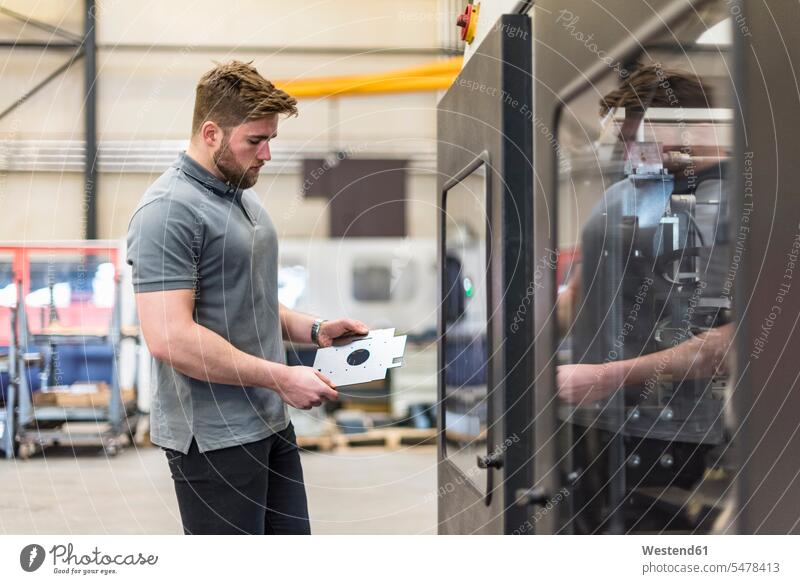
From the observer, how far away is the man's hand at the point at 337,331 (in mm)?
1563

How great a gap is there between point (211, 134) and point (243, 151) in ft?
0.19

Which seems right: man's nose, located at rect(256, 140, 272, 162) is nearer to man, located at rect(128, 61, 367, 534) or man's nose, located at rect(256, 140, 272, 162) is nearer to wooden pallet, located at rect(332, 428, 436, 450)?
man, located at rect(128, 61, 367, 534)

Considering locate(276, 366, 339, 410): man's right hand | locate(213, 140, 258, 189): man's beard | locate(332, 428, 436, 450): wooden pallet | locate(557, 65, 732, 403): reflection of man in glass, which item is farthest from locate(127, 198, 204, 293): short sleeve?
locate(332, 428, 436, 450): wooden pallet

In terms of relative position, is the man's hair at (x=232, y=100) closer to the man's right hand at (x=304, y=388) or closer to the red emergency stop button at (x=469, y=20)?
the man's right hand at (x=304, y=388)

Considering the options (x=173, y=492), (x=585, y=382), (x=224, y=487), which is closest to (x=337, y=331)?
(x=224, y=487)

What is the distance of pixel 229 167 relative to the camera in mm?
1435

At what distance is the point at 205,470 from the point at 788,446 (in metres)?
0.91

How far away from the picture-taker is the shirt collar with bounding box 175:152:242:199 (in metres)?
1.41

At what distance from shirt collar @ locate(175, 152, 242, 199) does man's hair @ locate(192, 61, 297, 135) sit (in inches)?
2.3

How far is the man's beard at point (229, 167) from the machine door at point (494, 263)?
19.5 inches

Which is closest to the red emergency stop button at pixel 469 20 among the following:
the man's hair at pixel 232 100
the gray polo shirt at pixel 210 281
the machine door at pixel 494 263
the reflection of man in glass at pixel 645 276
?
the machine door at pixel 494 263
